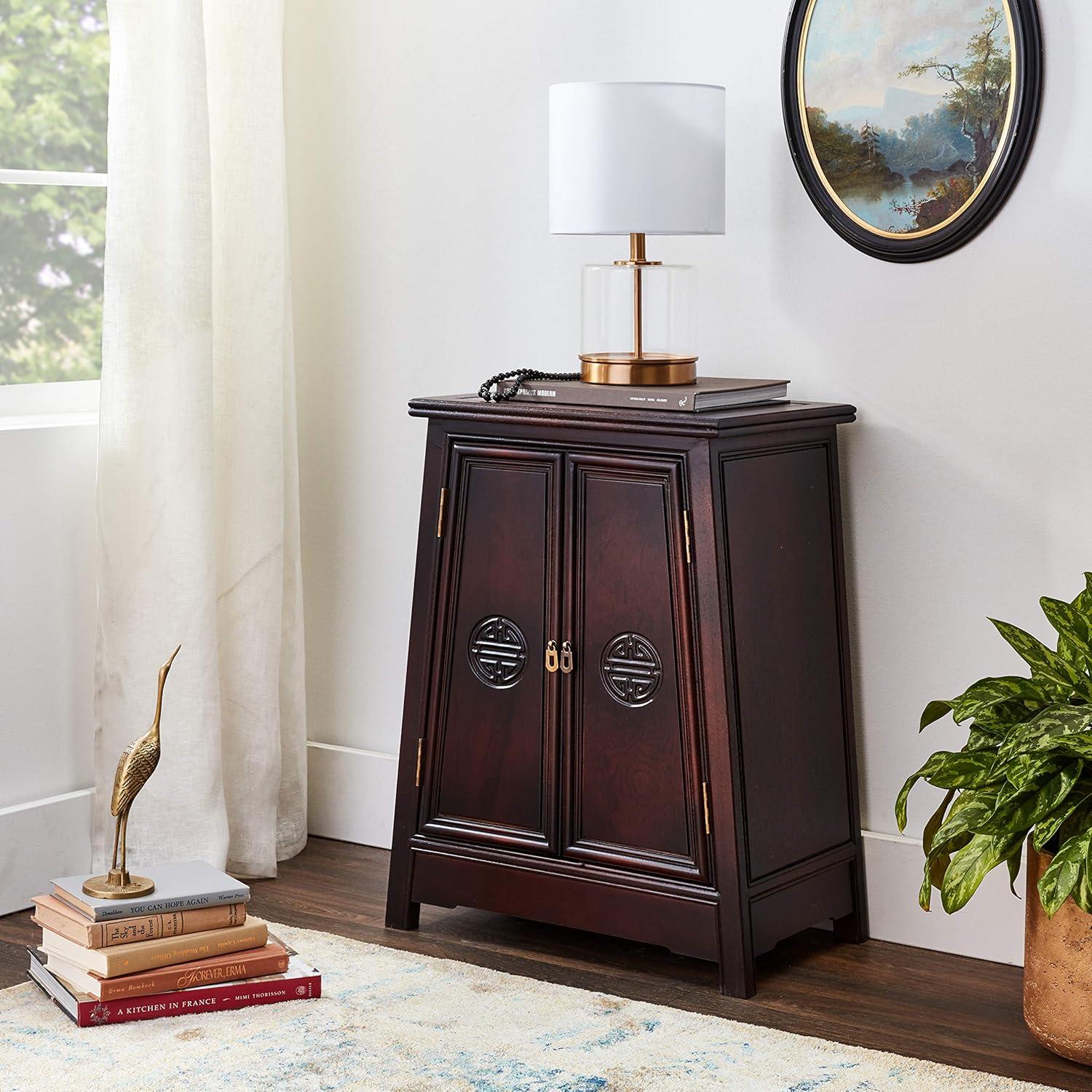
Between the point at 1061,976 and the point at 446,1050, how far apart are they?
36.3 inches

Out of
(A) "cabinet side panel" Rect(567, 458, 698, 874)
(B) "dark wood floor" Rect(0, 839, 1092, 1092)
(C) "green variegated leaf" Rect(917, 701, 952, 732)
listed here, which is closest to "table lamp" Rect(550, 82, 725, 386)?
(A) "cabinet side panel" Rect(567, 458, 698, 874)

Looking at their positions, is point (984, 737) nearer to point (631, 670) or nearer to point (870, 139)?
point (631, 670)

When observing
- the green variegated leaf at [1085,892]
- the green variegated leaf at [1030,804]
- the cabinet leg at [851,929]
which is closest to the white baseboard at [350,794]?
the cabinet leg at [851,929]

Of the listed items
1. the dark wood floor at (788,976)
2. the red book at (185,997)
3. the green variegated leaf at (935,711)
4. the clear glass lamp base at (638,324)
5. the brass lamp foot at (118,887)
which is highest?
the clear glass lamp base at (638,324)

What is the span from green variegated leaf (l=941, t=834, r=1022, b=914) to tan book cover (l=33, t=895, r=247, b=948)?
1.12 m

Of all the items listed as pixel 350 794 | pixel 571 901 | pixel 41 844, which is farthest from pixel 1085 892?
pixel 41 844

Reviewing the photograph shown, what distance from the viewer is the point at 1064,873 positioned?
2.16 metres

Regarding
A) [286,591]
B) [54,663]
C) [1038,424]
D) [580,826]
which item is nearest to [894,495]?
[1038,424]

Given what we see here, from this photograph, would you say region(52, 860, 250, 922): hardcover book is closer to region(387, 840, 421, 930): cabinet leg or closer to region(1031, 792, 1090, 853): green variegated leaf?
region(387, 840, 421, 930): cabinet leg

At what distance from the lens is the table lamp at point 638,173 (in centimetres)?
264

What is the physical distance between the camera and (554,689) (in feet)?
8.95

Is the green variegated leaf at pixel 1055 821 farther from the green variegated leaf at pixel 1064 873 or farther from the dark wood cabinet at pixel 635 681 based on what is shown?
the dark wood cabinet at pixel 635 681

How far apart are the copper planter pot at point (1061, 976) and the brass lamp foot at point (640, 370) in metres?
1.00

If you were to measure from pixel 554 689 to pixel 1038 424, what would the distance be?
96cm
